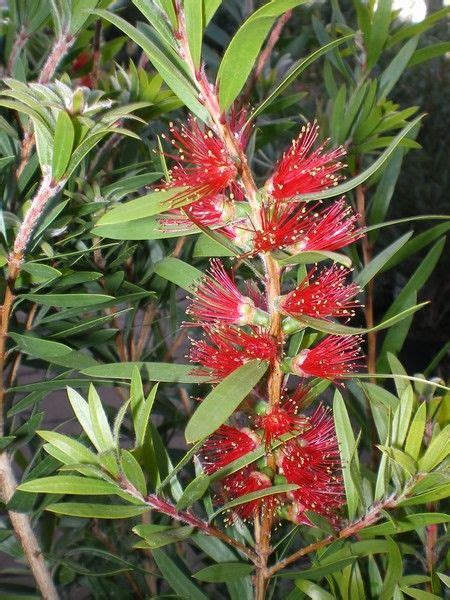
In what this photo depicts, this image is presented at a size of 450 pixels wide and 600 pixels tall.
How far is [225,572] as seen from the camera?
420 millimetres

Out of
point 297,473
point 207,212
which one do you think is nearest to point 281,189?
point 207,212

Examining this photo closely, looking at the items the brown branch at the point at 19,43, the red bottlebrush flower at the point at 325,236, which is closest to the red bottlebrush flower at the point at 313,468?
the red bottlebrush flower at the point at 325,236

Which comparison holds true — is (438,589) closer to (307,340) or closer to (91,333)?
(307,340)

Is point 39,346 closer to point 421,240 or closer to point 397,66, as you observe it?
point 421,240

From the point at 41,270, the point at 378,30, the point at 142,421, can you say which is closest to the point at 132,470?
the point at 142,421

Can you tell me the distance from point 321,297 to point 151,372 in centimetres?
10

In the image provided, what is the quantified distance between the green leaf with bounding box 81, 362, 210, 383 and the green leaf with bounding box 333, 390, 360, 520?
76 mm

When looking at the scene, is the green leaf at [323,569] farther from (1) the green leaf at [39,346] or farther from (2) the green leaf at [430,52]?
(2) the green leaf at [430,52]

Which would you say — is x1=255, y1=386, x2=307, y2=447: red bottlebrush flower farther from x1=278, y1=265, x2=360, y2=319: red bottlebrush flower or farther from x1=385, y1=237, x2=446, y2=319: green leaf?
x1=385, y1=237, x2=446, y2=319: green leaf

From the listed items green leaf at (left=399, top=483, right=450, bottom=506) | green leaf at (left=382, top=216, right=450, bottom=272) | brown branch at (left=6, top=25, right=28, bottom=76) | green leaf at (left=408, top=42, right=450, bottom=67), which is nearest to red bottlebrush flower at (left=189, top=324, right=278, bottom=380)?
green leaf at (left=399, top=483, right=450, bottom=506)

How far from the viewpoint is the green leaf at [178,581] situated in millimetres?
447

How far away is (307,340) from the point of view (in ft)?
1.48

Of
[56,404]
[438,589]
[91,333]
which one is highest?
[91,333]

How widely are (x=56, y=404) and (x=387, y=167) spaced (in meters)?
1.70
